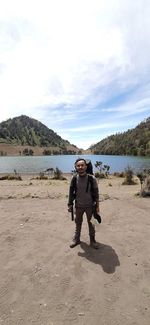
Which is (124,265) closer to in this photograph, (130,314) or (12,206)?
(130,314)

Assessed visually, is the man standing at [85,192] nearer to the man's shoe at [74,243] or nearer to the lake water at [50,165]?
the man's shoe at [74,243]

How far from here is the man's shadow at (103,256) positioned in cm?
587

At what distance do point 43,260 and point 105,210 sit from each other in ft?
16.1

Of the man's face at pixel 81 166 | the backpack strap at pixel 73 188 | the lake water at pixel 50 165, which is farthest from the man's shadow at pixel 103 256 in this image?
the lake water at pixel 50 165

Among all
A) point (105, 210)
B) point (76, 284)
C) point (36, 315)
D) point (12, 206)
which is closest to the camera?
point (36, 315)


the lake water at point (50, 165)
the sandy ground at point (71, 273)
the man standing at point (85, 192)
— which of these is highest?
the man standing at point (85, 192)

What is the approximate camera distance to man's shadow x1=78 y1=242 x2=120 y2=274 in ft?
19.2

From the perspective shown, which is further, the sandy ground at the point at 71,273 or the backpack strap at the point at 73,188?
the backpack strap at the point at 73,188

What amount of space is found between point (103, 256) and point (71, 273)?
105 centimetres

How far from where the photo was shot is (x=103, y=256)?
634cm

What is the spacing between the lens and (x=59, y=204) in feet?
39.2

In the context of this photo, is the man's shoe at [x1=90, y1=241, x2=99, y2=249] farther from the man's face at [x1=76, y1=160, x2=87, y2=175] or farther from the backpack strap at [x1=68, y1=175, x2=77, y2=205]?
the man's face at [x1=76, y1=160, x2=87, y2=175]

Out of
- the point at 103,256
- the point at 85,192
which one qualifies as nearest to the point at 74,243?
the point at 103,256

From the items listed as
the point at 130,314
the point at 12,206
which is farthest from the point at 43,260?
the point at 12,206
